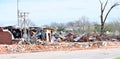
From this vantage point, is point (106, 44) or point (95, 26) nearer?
point (106, 44)

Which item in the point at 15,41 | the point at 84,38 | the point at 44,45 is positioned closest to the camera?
the point at 44,45

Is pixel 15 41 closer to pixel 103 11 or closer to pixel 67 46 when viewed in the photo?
pixel 67 46

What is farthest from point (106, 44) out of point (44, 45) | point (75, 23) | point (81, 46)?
point (75, 23)

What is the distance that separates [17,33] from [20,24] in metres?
1.95

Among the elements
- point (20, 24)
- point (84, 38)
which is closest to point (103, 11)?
point (84, 38)

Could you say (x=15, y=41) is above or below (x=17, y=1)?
below

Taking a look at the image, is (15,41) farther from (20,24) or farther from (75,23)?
(75,23)

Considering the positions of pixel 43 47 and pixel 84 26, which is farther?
pixel 84 26

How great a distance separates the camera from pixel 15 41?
39781 mm

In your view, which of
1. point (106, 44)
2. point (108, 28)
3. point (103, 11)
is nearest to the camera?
point (106, 44)

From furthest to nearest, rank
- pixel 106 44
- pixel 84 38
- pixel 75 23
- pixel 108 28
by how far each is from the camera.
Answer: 1. pixel 75 23
2. pixel 108 28
3. pixel 84 38
4. pixel 106 44

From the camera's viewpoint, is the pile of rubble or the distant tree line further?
the distant tree line

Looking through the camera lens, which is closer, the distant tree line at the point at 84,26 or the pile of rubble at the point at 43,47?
the pile of rubble at the point at 43,47

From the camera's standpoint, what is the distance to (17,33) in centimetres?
4634
